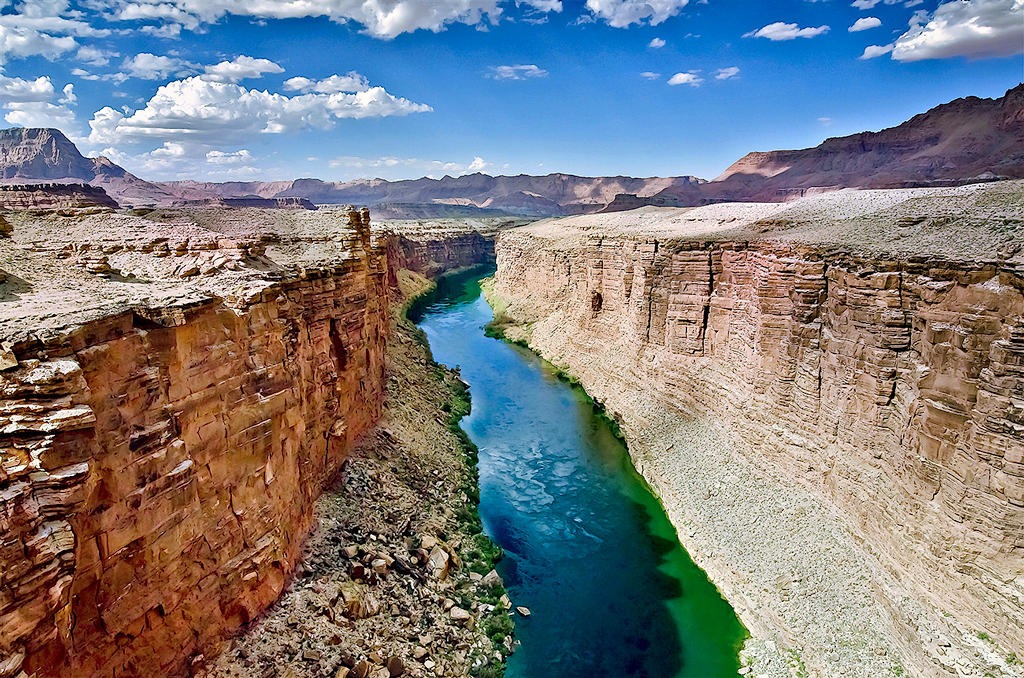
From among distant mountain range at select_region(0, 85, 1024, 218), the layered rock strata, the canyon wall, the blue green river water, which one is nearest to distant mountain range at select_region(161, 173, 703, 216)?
distant mountain range at select_region(0, 85, 1024, 218)

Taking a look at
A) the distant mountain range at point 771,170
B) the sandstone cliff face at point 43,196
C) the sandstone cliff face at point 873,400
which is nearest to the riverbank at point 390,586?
the sandstone cliff face at point 873,400

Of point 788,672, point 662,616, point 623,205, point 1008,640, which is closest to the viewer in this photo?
point 1008,640

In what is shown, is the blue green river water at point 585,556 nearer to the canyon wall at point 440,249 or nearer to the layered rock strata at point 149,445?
the layered rock strata at point 149,445

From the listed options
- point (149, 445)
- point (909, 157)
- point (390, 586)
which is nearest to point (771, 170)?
point (909, 157)

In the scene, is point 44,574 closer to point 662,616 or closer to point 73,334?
point 73,334

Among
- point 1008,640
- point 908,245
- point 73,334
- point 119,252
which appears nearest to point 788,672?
point 1008,640
